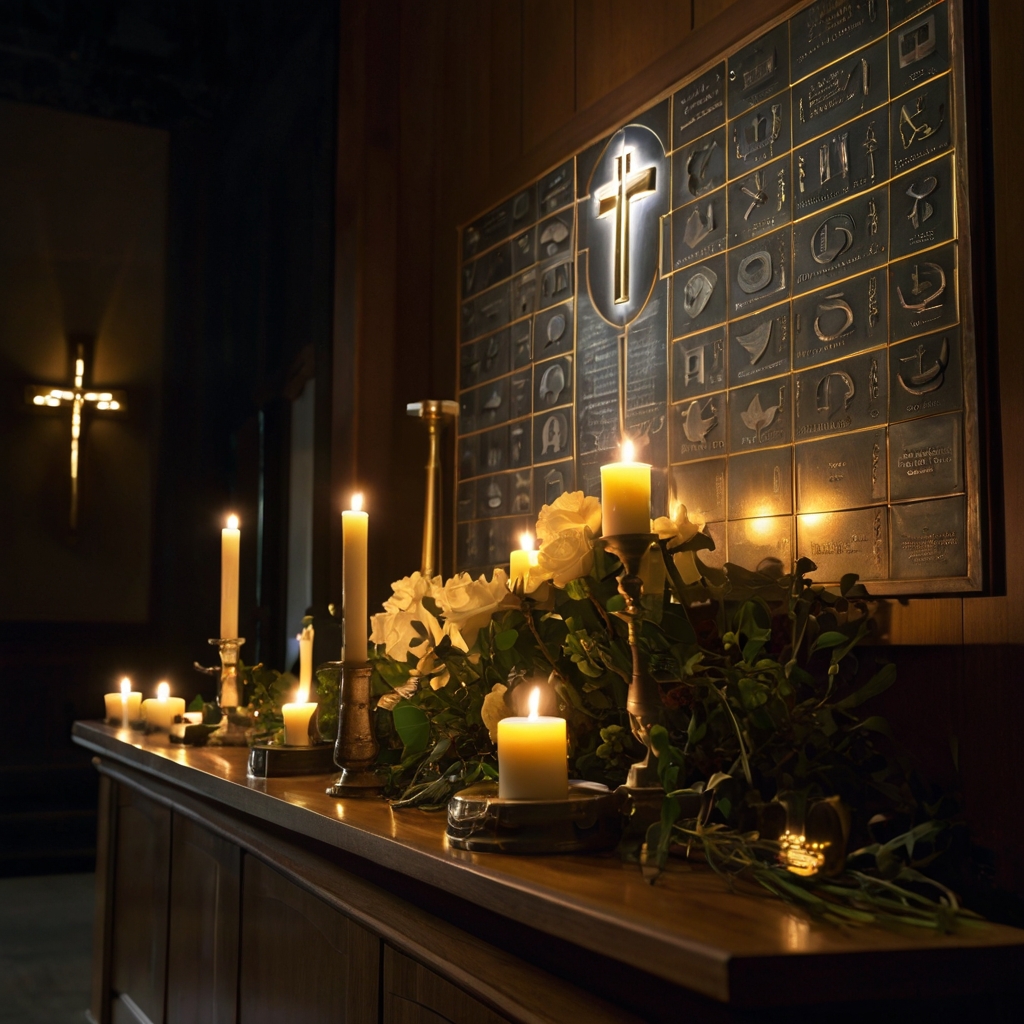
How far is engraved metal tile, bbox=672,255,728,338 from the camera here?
2.21m

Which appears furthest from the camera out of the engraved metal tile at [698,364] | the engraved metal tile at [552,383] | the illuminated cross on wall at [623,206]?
the engraved metal tile at [552,383]

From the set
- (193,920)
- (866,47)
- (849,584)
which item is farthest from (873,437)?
(193,920)

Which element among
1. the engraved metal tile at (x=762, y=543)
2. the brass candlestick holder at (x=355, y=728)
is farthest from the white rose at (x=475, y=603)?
the engraved metal tile at (x=762, y=543)

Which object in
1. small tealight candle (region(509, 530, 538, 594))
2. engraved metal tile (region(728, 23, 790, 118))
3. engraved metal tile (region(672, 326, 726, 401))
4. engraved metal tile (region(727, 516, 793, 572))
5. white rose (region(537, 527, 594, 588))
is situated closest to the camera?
white rose (region(537, 527, 594, 588))

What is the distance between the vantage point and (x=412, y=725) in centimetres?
165

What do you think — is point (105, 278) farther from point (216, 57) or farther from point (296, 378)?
point (296, 378)

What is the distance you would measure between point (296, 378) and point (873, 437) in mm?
4384

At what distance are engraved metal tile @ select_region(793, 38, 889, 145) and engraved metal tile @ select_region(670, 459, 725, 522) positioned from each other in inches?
24.5

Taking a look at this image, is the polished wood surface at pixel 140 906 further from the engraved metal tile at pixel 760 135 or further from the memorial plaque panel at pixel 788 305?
the engraved metal tile at pixel 760 135

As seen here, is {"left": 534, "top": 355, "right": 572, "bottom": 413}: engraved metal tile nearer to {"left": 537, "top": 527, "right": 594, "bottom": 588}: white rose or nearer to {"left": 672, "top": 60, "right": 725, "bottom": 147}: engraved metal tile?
{"left": 672, "top": 60, "right": 725, "bottom": 147}: engraved metal tile

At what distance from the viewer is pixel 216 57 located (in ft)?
22.5

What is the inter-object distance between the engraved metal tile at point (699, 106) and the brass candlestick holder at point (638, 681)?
4.25ft

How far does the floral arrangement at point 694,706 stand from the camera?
107 centimetres

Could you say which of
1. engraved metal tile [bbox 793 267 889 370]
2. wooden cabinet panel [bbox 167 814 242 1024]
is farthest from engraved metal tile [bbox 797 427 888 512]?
wooden cabinet panel [bbox 167 814 242 1024]
